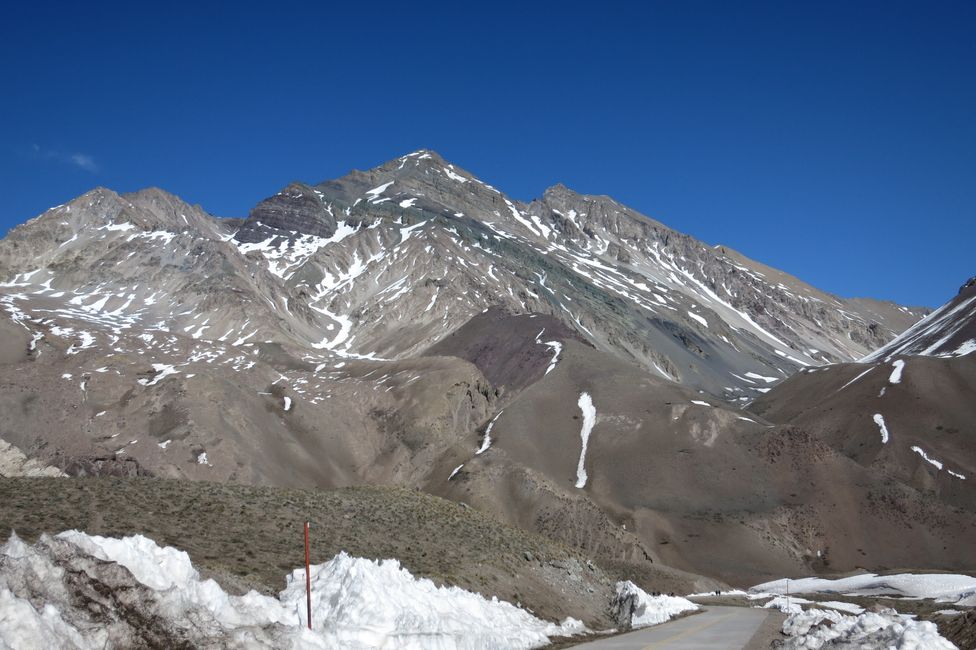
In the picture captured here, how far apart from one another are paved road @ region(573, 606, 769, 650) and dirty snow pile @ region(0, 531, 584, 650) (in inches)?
135

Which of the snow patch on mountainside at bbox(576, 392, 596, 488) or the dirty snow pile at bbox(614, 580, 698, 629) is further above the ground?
the snow patch on mountainside at bbox(576, 392, 596, 488)

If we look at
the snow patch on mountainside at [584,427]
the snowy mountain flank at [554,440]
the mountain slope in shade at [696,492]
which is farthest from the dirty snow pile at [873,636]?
the snow patch on mountainside at [584,427]

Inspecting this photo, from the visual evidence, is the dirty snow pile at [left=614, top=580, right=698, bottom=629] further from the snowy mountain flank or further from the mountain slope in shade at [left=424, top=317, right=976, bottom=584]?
the mountain slope in shade at [left=424, top=317, right=976, bottom=584]

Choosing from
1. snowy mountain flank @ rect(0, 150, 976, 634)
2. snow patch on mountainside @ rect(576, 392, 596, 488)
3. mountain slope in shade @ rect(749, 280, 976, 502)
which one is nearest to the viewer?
snowy mountain flank @ rect(0, 150, 976, 634)

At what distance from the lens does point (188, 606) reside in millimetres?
16094

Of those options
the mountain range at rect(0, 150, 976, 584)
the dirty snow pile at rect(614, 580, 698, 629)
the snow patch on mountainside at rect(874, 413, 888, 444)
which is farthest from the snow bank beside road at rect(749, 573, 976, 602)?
the snow patch on mountainside at rect(874, 413, 888, 444)

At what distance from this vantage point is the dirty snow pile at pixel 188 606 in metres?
13.8

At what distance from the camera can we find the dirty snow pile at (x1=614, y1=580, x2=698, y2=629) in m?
36.3

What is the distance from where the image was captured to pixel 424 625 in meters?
20.9

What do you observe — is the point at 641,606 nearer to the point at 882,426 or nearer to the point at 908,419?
the point at 882,426

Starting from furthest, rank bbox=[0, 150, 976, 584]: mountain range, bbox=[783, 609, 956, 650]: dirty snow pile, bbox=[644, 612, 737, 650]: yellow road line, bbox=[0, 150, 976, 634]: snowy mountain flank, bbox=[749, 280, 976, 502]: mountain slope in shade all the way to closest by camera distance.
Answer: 1. bbox=[749, 280, 976, 502]: mountain slope in shade
2. bbox=[0, 150, 976, 584]: mountain range
3. bbox=[0, 150, 976, 634]: snowy mountain flank
4. bbox=[644, 612, 737, 650]: yellow road line
5. bbox=[783, 609, 956, 650]: dirty snow pile

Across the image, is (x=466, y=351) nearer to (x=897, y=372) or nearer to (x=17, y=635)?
(x=897, y=372)

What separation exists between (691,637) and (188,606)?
18806mm

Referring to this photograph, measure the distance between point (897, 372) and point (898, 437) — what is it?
76.1ft
